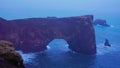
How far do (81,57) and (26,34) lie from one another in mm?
18711

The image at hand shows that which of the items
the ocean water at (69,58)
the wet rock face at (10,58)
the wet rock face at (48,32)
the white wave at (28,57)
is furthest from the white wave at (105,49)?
the wet rock face at (10,58)

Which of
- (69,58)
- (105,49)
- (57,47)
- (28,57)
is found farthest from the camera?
(105,49)

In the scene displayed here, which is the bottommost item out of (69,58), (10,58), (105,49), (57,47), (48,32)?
(105,49)

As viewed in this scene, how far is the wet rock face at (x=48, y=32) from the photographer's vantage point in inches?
3123

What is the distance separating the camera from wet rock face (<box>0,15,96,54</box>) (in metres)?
79.3

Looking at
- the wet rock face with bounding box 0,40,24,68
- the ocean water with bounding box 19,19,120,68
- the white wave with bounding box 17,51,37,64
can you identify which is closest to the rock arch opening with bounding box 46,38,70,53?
the ocean water with bounding box 19,19,120,68

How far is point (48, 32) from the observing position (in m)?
81.9

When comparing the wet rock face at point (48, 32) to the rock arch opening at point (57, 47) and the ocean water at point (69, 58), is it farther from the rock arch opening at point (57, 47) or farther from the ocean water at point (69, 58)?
the ocean water at point (69, 58)

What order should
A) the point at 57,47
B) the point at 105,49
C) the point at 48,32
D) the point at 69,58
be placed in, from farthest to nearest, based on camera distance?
the point at 105,49
the point at 57,47
the point at 48,32
the point at 69,58

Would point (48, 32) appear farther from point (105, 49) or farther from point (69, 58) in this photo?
point (105, 49)

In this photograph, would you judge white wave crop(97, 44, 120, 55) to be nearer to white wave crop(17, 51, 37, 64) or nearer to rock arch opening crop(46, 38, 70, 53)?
rock arch opening crop(46, 38, 70, 53)

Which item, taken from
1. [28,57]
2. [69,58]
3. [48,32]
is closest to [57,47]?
[48,32]

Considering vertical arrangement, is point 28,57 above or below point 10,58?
below

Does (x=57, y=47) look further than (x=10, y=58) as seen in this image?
Yes
